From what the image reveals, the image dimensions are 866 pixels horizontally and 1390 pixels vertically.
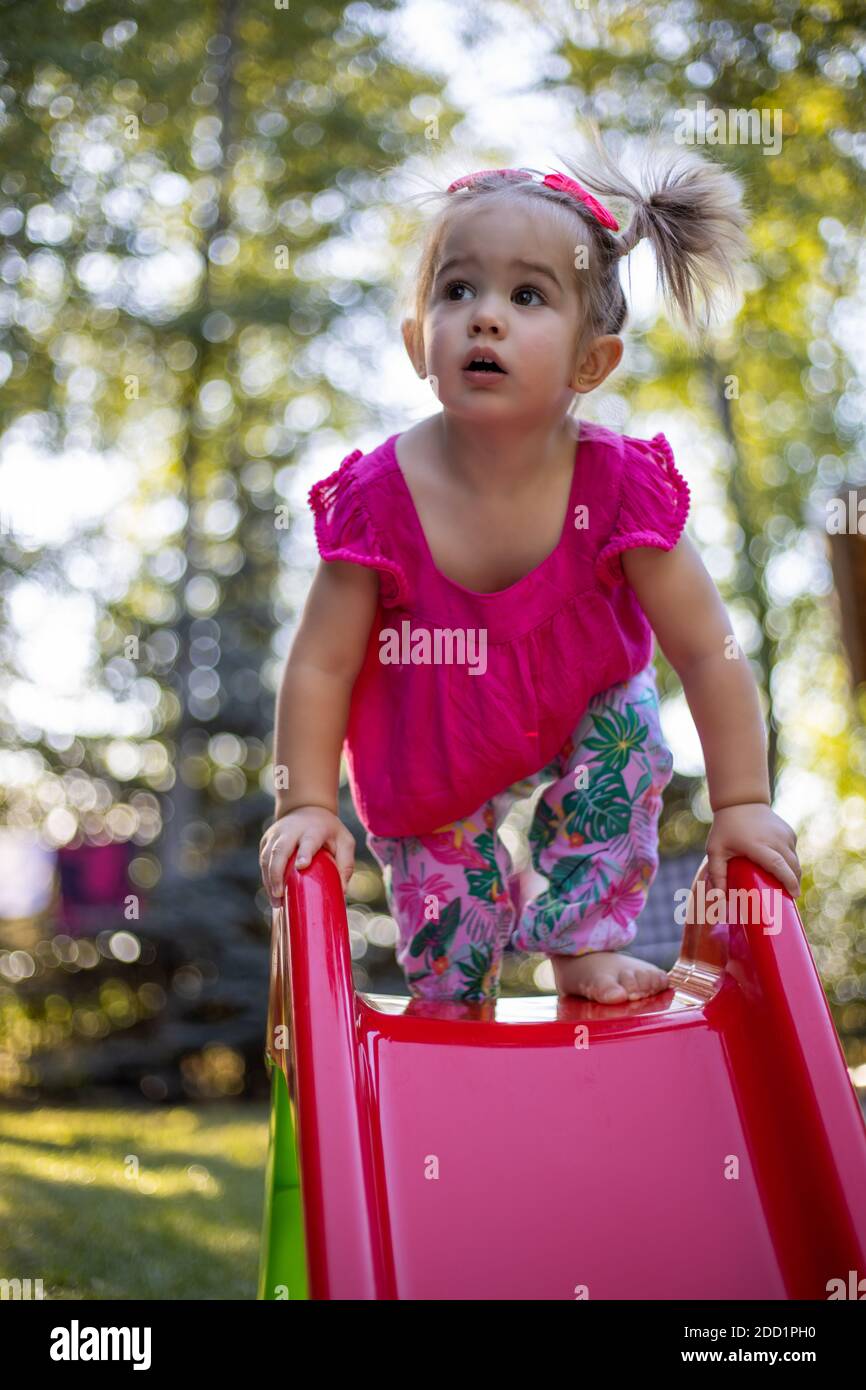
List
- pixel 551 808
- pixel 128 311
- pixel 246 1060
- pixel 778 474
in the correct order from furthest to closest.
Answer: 1. pixel 778 474
2. pixel 128 311
3. pixel 246 1060
4. pixel 551 808

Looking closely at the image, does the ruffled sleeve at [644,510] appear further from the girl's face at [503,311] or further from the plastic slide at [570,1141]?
the plastic slide at [570,1141]

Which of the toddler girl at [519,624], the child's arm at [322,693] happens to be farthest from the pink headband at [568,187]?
the child's arm at [322,693]

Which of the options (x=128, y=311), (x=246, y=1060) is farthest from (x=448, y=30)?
(x=246, y=1060)

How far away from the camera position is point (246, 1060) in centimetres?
614

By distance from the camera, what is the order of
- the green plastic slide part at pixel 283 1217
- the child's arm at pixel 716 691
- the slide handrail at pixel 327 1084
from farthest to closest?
1. the child's arm at pixel 716 691
2. the green plastic slide part at pixel 283 1217
3. the slide handrail at pixel 327 1084

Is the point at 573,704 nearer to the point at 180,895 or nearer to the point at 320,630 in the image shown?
the point at 320,630

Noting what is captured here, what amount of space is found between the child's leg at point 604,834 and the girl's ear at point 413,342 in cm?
47

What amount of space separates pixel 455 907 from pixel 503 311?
2.36 feet

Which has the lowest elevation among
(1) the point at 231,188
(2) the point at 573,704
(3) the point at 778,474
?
(2) the point at 573,704

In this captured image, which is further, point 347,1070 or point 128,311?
point 128,311

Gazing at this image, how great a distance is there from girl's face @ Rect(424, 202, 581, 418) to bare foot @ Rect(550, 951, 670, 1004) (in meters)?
0.65

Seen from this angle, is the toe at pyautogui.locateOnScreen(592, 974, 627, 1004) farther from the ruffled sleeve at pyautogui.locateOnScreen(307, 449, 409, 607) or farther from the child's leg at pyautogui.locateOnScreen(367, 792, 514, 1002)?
the ruffled sleeve at pyautogui.locateOnScreen(307, 449, 409, 607)

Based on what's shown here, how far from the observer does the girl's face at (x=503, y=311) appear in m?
1.51
